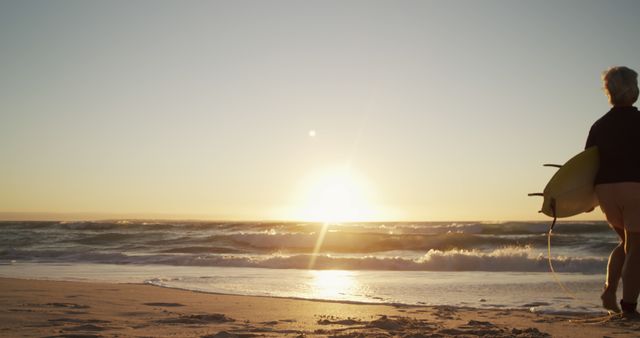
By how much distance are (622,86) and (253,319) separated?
333 cm

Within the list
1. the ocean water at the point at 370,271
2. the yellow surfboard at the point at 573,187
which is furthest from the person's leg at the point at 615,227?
the ocean water at the point at 370,271

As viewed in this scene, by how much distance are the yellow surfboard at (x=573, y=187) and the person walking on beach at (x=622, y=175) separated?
2.8 inches

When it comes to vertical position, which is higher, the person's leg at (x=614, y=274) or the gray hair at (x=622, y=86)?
the gray hair at (x=622, y=86)

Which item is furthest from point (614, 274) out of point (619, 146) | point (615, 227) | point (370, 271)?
point (370, 271)

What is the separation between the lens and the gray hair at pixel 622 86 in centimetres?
409

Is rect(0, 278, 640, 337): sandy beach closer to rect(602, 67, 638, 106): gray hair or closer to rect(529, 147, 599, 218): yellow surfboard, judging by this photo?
rect(529, 147, 599, 218): yellow surfboard

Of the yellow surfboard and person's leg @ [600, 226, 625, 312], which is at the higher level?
the yellow surfboard

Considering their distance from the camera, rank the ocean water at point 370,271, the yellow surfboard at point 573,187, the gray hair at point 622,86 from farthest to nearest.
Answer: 1. the ocean water at point 370,271
2. the yellow surfboard at point 573,187
3. the gray hair at point 622,86

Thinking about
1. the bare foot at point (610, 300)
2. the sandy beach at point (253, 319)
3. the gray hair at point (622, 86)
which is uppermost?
the gray hair at point (622, 86)

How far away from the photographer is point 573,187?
4.27m

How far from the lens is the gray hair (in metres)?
4.09

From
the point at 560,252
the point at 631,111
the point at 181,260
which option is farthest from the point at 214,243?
the point at 631,111

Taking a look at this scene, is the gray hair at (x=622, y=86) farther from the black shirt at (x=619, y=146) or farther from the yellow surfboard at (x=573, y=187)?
the yellow surfboard at (x=573, y=187)

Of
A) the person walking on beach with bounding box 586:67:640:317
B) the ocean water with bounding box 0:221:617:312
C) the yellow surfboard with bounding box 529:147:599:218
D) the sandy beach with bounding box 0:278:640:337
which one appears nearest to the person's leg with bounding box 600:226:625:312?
the person walking on beach with bounding box 586:67:640:317
